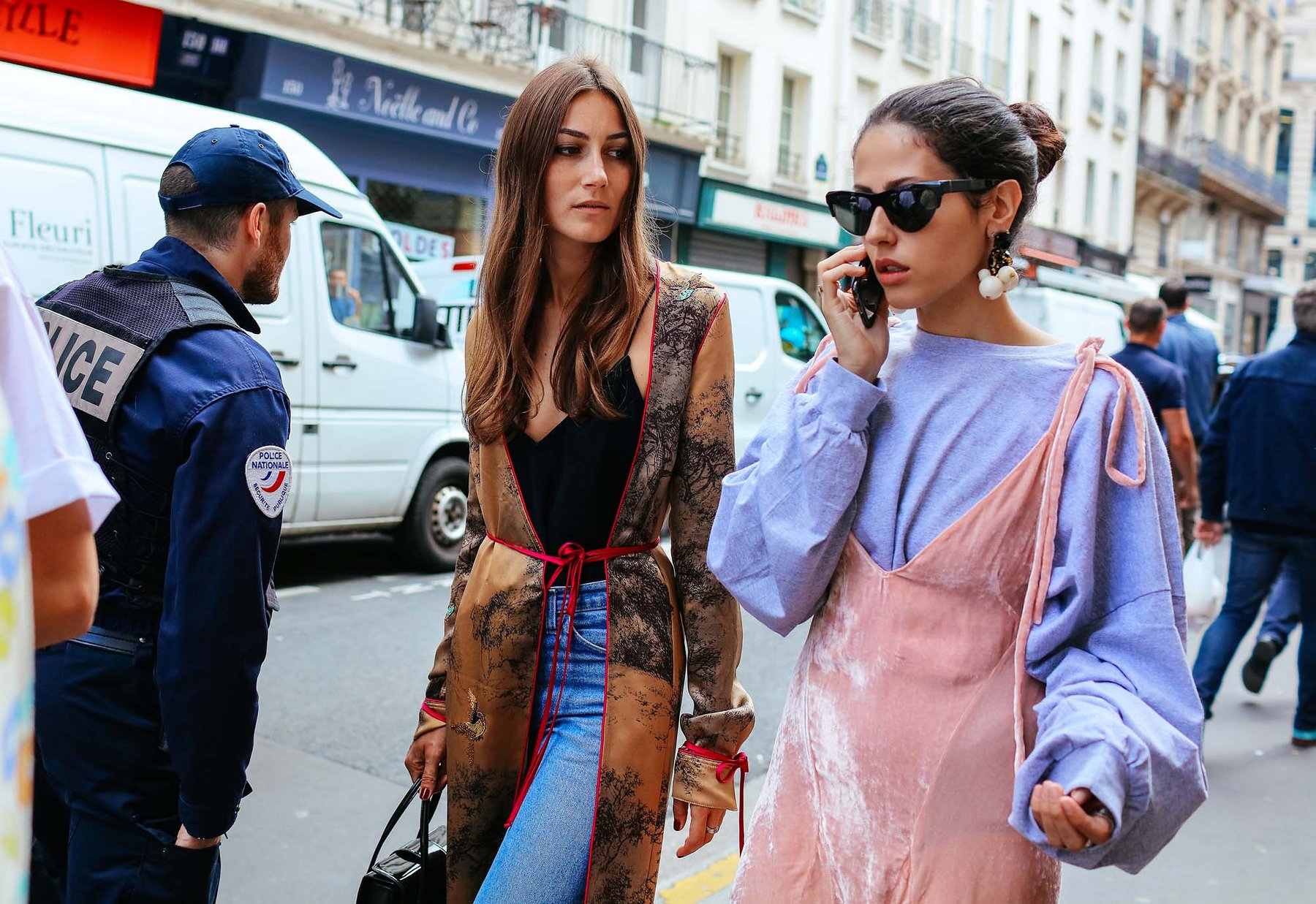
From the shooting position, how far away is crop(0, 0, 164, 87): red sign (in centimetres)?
1102

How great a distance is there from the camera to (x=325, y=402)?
23.8 ft

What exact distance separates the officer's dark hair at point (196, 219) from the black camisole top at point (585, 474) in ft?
2.50

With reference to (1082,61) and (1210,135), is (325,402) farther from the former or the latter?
(1210,135)

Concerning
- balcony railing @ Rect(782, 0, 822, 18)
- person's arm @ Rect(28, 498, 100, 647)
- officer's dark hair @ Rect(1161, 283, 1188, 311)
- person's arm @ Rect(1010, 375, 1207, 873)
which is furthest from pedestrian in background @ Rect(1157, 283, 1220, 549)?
balcony railing @ Rect(782, 0, 822, 18)

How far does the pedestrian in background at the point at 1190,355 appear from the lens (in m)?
7.99

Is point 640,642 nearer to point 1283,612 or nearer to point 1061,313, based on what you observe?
point 1283,612

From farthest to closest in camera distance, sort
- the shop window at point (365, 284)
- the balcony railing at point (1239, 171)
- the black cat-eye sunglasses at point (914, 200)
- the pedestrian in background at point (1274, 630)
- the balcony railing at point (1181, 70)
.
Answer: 1. the balcony railing at point (1239, 171)
2. the balcony railing at point (1181, 70)
3. the shop window at point (365, 284)
4. the pedestrian in background at point (1274, 630)
5. the black cat-eye sunglasses at point (914, 200)

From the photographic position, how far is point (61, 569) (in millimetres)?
1043

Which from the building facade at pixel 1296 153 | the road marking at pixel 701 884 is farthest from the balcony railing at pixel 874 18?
the building facade at pixel 1296 153

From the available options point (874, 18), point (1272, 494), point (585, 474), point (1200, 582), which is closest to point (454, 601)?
point (585, 474)

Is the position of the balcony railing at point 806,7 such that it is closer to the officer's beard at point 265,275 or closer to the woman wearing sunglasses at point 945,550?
the officer's beard at point 265,275

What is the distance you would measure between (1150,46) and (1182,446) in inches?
1331

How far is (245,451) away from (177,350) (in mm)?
224

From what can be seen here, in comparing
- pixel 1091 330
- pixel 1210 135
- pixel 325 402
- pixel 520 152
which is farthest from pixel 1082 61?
pixel 520 152
